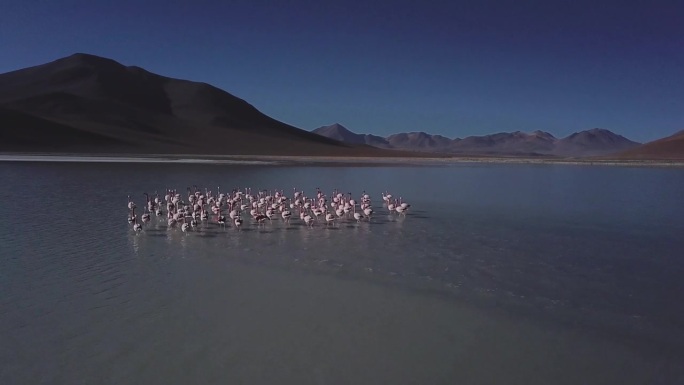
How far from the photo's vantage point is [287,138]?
11206 cm

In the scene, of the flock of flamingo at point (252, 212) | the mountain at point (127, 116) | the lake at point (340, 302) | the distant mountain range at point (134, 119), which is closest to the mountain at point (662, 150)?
Answer: the distant mountain range at point (134, 119)

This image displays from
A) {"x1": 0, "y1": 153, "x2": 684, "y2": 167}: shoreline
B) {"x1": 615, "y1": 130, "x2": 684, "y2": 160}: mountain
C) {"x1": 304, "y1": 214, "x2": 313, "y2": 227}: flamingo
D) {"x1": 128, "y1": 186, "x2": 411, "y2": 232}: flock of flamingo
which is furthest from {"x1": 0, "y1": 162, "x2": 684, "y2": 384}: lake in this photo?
{"x1": 615, "y1": 130, "x2": 684, "y2": 160}: mountain

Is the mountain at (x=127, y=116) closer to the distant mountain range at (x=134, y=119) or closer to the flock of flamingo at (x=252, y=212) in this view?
the distant mountain range at (x=134, y=119)

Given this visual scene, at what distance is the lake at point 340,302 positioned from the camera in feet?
16.9

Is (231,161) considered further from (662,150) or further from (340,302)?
(662,150)

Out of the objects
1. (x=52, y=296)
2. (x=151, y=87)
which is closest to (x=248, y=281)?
(x=52, y=296)

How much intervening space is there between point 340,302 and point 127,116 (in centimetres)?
9849

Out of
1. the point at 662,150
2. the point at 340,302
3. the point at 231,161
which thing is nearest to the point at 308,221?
the point at 340,302

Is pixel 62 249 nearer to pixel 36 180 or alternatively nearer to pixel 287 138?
pixel 36 180

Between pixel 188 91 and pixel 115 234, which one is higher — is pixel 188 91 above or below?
above

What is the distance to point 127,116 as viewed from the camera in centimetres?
9600

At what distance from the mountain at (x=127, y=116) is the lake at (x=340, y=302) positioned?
6164 centimetres

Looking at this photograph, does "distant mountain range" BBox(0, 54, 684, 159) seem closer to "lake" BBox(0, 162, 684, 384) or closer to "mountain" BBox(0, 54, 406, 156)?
"mountain" BBox(0, 54, 406, 156)

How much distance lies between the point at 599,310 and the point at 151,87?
5212 inches
